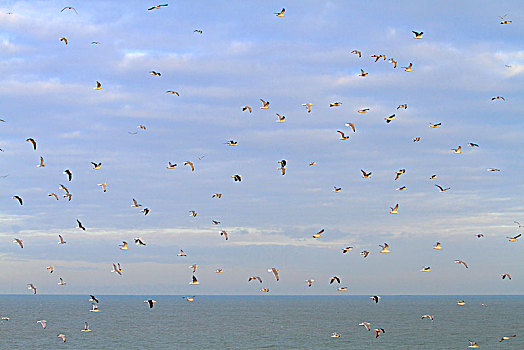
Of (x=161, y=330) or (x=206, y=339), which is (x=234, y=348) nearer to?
(x=206, y=339)

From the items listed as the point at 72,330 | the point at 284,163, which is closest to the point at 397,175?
the point at 284,163

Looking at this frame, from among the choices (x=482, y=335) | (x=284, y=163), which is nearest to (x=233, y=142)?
(x=284, y=163)

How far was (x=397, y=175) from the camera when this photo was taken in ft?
242

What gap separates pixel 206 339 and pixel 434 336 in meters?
57.2

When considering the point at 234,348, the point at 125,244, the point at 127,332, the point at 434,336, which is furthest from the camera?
the point at 127,332

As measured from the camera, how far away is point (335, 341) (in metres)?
151

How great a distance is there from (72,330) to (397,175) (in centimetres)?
14202

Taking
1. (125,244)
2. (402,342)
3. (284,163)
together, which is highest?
(284,163)

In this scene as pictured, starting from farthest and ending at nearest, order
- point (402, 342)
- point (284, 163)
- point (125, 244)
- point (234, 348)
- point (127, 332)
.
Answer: point (127, 332), point (402, 342), point (234, 348), point (125, 244), point (284, 163)

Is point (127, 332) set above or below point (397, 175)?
below

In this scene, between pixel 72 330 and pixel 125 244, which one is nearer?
pixel 125 244

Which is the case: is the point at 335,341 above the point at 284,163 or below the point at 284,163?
below

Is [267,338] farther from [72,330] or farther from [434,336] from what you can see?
[72,330]

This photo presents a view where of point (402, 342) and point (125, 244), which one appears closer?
point (125, 244)
